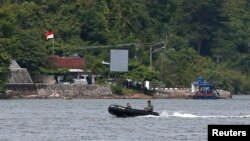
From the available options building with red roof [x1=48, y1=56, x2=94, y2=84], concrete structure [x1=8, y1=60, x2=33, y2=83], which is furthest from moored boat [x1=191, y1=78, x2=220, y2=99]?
concrete structure [x1=8, y1=60, x2=33, y2=83]

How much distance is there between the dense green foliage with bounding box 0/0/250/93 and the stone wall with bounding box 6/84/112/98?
2.12 m

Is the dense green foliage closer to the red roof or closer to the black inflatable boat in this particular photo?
Result: the red roof

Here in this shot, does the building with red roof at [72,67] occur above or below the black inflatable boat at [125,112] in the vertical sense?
above

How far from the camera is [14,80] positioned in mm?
116625

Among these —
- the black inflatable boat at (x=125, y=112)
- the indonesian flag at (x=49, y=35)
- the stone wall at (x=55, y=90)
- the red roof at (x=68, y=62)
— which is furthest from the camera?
the indonesian flag at (x=49, y=35)

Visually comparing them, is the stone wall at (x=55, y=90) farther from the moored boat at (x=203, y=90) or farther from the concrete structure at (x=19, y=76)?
the moored boat at (x=203, y=90)

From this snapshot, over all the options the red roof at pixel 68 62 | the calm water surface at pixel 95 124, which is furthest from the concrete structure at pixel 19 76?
the calm water surface at pixel 95 124

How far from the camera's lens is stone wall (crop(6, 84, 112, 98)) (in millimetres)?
115375

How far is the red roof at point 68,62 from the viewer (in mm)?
124750

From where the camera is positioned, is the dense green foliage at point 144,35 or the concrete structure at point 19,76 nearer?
the concrete structure at point 19,76

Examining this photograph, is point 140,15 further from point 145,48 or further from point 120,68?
point 120,68

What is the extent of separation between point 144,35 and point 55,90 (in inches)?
1106

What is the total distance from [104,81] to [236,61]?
33.4 meters

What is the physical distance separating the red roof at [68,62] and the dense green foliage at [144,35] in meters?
1.00
